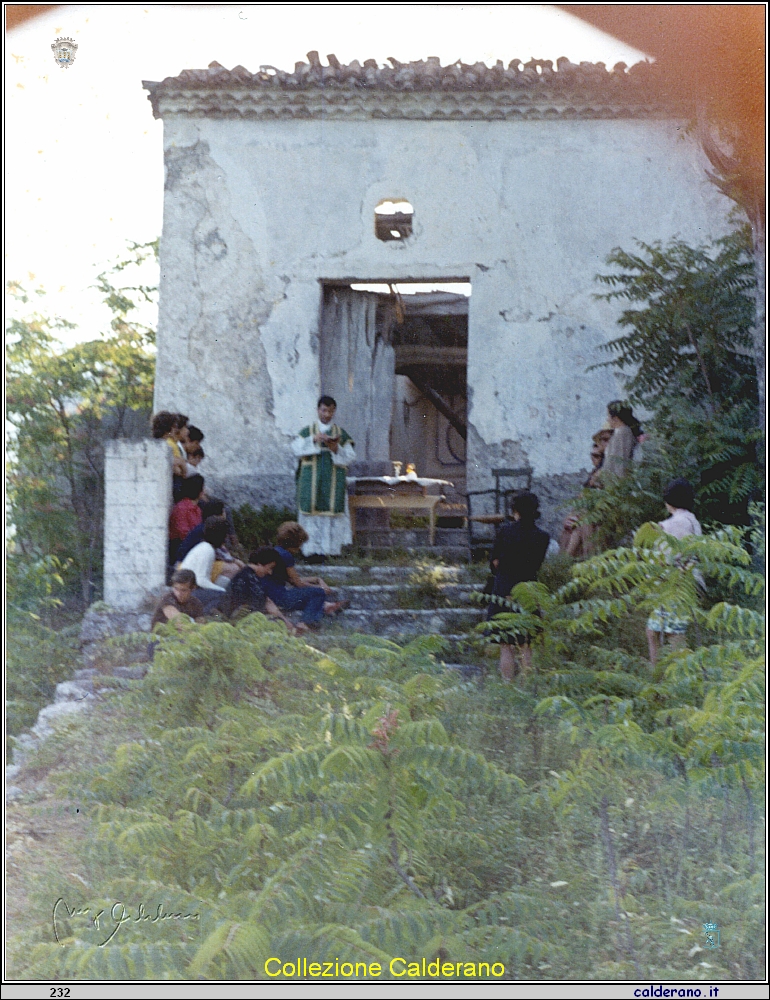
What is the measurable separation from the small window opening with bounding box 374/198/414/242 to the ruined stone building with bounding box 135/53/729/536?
2cm

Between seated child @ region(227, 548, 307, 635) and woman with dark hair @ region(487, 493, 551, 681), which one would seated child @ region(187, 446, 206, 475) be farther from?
woman with dark hair @ region(487, 493, 551, 681)

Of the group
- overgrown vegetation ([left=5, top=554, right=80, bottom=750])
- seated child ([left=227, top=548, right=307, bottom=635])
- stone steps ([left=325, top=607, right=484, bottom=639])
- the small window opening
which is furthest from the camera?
the small window opening

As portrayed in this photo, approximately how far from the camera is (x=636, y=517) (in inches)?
217

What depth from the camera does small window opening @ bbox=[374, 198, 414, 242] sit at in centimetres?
749

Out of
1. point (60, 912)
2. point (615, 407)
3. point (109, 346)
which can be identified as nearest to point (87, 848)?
point (60, 912)

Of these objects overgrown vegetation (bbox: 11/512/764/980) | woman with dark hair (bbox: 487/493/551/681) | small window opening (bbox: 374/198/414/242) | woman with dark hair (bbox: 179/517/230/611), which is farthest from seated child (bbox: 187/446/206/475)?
overgrown vegetation (bbox: 11/512/764/980)

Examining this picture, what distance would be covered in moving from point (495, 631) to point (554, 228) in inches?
132

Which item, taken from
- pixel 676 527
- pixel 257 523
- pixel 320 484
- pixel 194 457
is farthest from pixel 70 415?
pixel 676 527

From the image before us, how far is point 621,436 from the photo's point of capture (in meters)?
6.37

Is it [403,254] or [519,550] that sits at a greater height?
[403,254]

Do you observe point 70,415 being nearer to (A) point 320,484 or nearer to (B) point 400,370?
(A) point 320,484

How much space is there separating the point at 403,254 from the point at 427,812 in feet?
16.5

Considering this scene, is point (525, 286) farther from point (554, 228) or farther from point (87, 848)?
point (87, 848)
